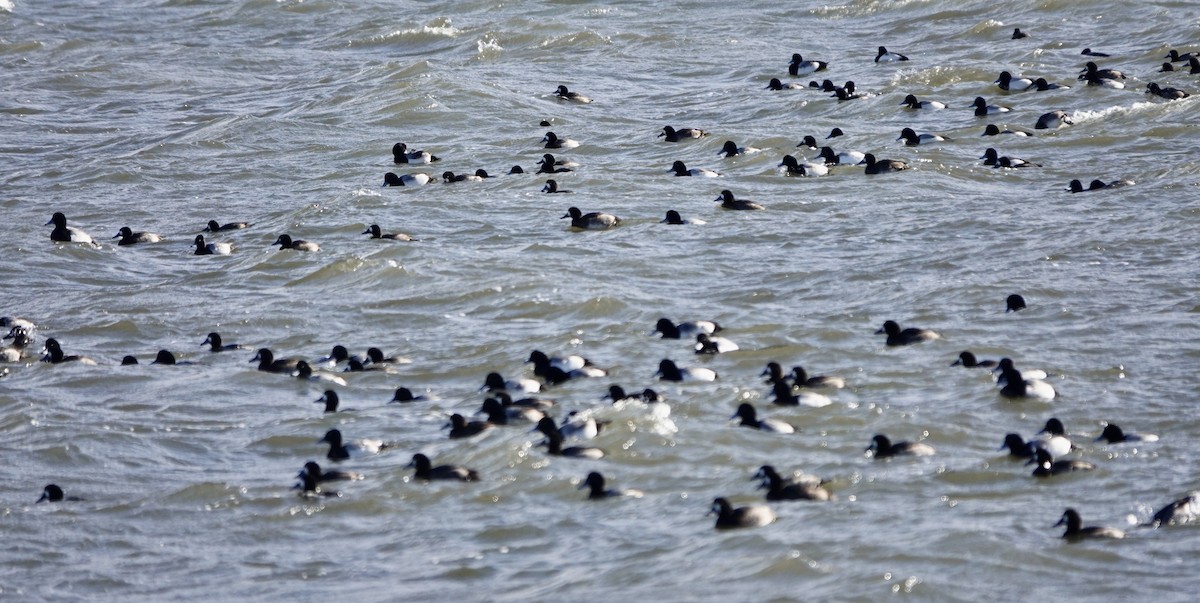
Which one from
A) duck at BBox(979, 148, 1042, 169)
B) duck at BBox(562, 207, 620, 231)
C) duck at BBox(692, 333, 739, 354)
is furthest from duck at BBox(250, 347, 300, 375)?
duck at BBox(979, 148, 1042, 169)

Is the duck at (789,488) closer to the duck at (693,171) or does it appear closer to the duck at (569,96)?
the duck at (693,171)

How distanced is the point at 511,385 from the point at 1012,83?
51.7ft

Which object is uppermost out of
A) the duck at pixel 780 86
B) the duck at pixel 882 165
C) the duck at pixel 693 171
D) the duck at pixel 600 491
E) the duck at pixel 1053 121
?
the duck at pixel 780 86

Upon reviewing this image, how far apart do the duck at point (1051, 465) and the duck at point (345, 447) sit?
5.67m

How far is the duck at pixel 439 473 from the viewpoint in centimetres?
1430

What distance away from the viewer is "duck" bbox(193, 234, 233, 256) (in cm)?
2297

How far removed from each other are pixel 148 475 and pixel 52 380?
10.8 feet

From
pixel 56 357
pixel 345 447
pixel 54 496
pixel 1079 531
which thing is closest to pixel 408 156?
pixel 56 357

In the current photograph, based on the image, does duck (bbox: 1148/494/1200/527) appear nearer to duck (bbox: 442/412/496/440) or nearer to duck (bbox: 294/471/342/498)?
duck (bbox: 442/412/496/440)

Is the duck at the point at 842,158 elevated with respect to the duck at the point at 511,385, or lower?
elevated

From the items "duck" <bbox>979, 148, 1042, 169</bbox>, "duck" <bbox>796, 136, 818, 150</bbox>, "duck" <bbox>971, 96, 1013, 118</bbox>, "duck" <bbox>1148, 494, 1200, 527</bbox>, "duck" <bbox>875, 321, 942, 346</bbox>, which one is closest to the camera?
"duck" <bbox>1148, 494, 1200, 527</bbox>

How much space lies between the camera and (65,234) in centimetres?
2378

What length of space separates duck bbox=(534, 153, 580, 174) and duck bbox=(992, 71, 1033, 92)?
795cm

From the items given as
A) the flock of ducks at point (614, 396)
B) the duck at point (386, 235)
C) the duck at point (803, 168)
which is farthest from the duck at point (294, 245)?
the duck at point (803, 168)
